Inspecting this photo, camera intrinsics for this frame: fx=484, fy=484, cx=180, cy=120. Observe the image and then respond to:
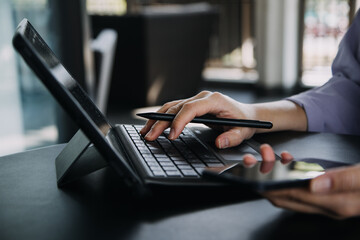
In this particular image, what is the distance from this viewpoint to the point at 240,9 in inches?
227

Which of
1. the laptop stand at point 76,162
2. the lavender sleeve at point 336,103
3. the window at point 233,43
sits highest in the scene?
A: the laptop stand at point 76,162

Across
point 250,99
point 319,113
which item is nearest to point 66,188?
point 319,113

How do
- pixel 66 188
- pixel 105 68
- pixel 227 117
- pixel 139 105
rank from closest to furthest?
pixel 66 188 → pixel 227 117 → pixel 105 68 → pixel 139 105

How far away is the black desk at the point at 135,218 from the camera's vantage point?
0.50 metres

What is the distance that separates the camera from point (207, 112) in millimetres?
833

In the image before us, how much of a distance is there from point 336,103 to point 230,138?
34 centimetres

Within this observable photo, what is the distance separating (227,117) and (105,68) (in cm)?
191

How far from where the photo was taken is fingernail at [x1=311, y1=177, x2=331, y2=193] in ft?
1.65

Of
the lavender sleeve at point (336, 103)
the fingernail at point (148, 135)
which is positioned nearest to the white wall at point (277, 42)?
the lavender sleeve at point (336, 103)

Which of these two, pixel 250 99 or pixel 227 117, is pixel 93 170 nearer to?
pixel 227 117

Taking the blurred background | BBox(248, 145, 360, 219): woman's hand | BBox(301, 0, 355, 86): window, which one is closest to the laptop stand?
BBox(248, 145, 360, 219): woman's hand

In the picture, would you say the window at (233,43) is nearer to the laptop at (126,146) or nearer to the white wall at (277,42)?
the white wall at (277,42)

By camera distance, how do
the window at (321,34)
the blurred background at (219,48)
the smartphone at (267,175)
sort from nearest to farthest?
the smartphone at (267,175) < the blurred background at (219,48) < the window at (321,34)

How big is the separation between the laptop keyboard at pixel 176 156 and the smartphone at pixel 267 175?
46 millimetres
